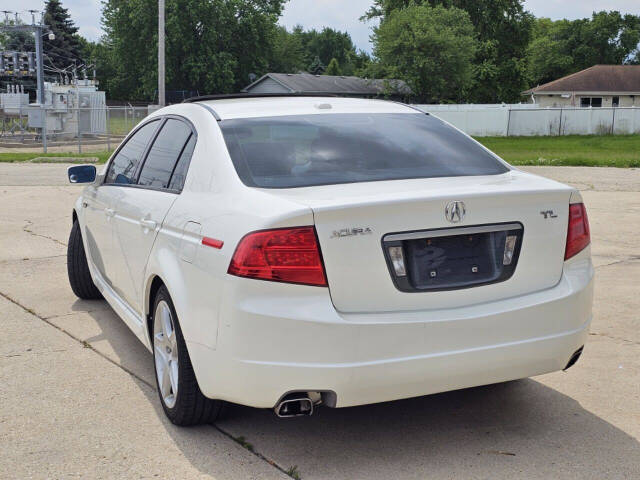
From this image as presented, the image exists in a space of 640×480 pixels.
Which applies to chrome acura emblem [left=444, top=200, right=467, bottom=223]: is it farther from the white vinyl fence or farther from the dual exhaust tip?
the white vinyl fence

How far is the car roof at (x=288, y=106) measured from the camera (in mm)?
4398

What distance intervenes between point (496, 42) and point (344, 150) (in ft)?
215

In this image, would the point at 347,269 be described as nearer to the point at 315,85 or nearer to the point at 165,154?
the point at 165,154

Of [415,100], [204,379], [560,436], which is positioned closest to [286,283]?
[204,379]

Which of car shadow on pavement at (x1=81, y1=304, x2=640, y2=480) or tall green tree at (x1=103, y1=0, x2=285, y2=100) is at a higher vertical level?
tall green tree at (x1=103, y1=0, x2=285, y2=100)

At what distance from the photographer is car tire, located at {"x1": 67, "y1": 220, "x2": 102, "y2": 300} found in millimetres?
6492

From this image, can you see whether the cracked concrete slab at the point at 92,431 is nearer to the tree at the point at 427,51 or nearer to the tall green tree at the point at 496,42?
the tree at the point at 427,51

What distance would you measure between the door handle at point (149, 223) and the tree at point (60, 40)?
93.5 m

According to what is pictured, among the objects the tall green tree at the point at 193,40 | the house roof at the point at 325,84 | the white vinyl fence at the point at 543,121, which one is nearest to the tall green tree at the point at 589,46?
the house roof at the point at 325,84

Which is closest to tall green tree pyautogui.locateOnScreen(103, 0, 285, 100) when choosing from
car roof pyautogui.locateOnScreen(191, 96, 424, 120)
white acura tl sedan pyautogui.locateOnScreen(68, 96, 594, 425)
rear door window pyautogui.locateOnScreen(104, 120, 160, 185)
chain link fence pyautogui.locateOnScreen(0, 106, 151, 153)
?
chain link fence pyautogui.locateOnScreen(0, 106, 151, 153)

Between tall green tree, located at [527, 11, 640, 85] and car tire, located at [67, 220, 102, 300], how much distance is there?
309 feet

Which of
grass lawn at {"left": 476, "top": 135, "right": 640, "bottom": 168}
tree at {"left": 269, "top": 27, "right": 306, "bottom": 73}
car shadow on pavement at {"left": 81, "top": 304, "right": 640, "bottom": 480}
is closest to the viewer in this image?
car shadow on pavement at {"left": 81, "top": 304, "right": 640, "bottom": 480}

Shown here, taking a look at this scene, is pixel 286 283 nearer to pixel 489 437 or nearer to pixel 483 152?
pixel 489 437

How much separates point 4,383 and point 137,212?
4.15ft
